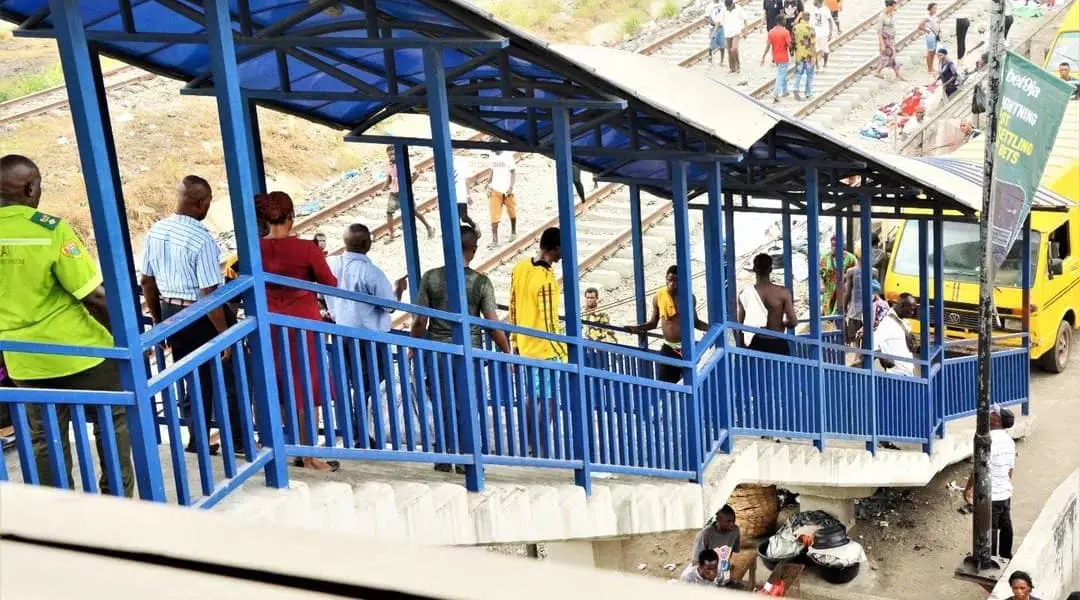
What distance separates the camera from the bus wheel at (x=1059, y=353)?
606 inches

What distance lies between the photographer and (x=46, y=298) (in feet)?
14.0

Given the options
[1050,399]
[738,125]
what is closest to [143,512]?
[738,125]

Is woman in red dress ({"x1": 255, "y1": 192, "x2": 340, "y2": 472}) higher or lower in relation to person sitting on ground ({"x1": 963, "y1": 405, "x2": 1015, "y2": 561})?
higher

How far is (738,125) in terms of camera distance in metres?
7.00

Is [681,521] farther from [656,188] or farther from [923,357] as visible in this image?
[923,357]

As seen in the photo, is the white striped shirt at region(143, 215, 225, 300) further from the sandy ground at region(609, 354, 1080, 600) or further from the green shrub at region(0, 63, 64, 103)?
the green shrub at region(0, 63, 64, 103)

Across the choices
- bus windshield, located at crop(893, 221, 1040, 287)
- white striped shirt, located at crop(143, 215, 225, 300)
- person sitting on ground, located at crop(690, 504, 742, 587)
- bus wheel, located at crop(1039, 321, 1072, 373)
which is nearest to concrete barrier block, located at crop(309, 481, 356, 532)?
white striped shirt, located at crop(143, 215, 225, 300)

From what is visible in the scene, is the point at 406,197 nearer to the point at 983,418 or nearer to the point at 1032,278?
the point at 983,418

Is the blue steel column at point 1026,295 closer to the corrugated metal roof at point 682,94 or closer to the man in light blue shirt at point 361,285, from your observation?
the corrugated metal roof at point 682,94

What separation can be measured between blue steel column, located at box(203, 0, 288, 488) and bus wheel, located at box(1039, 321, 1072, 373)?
512 inches

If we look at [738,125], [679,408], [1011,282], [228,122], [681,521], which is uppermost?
[228,122]

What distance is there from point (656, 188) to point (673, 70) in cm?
279

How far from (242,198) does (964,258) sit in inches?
490

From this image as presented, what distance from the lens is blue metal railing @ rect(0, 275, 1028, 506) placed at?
4.28m
